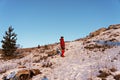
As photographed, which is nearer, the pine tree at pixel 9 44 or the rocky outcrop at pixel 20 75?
the rocky outcrop at pixel 20 75

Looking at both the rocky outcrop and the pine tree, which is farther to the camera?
the pine tree

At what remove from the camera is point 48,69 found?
1842cm

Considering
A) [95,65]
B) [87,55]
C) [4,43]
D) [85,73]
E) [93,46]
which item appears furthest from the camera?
[4,43]

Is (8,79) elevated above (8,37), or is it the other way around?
(8,37)

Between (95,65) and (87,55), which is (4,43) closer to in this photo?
(87,55)

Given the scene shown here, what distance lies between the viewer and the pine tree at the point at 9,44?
4300 centimetres

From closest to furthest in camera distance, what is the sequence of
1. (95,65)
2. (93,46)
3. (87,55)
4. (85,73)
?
(85,73) < (95,65) < (87,55) < (93,46)

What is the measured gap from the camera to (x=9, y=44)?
43844 mm

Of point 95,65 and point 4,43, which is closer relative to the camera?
point 95,65

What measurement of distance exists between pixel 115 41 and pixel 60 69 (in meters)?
12.8

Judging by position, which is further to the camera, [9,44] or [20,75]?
[9,44]

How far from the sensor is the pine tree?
43.0 metres

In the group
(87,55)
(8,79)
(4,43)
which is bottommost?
(8,79)

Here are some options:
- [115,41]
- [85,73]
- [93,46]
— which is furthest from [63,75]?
[115,41]
